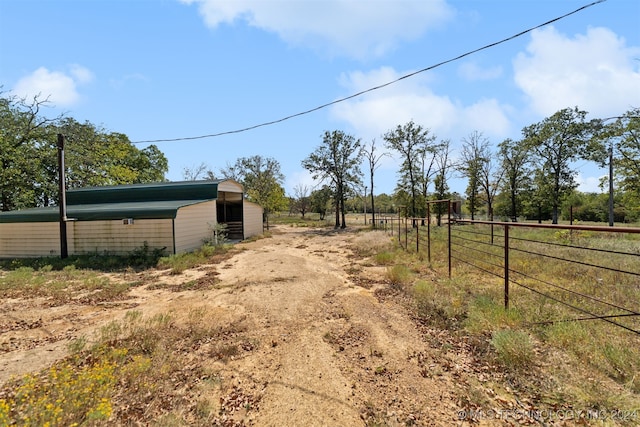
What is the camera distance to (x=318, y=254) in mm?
12758

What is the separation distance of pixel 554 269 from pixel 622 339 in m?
4.72

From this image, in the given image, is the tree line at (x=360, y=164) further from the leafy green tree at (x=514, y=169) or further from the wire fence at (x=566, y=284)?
the wire fence at (x=566, y=284)

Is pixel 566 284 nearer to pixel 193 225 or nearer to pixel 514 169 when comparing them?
pixel 193 225

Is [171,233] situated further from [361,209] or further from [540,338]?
[361,209]

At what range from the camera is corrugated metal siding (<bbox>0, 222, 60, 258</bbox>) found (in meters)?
13.0

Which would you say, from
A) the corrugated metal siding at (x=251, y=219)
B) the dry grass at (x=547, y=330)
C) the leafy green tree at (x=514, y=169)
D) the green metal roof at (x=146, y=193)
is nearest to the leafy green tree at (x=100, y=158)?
the green metal roof at (x=146, y=193)

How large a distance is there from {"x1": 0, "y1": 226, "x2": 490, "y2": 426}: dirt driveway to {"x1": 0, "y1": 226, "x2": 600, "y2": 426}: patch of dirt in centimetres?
1

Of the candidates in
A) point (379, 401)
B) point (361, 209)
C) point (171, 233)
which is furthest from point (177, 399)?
point (361, 209)

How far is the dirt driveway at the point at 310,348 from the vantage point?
269cm

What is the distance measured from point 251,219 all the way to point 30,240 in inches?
457

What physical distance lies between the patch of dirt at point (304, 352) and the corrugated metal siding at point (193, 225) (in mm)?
5848

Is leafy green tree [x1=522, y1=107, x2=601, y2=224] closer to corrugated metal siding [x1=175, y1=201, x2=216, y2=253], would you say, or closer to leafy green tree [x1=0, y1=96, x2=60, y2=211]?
corrugated metal siding [x1=175, y1=201, x2=216, y2=253]

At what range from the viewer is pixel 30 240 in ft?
43.3

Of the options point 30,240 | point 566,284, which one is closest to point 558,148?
point 566,284
